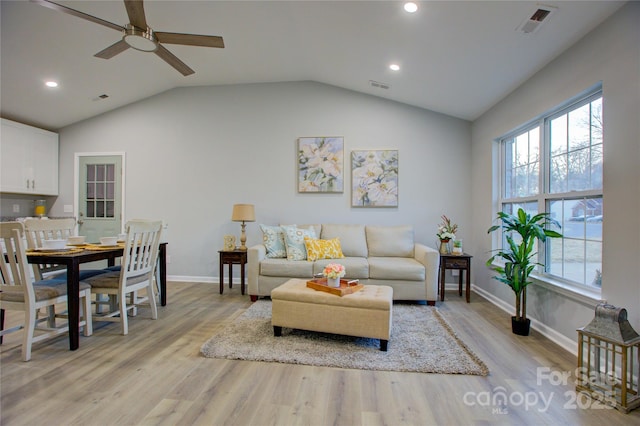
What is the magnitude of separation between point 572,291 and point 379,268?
1.85 m

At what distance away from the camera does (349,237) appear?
175 inches

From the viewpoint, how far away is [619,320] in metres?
1.86

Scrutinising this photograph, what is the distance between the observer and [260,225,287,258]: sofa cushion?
4176mm

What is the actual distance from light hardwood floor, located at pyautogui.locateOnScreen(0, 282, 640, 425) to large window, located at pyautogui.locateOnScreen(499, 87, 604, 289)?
0.75 m

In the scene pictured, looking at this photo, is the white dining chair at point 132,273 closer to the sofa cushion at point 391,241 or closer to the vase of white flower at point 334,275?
the vase of white flower at point 334,275

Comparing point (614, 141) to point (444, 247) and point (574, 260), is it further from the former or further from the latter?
point (444, 247)

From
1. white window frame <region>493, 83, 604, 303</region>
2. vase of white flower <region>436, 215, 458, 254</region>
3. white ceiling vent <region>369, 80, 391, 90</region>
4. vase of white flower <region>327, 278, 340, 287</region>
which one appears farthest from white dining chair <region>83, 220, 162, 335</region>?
white window frame <region>493, 83, 604, 303</region>

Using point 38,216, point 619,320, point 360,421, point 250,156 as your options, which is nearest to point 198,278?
point 250,156

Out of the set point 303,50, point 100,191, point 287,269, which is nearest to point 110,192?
point 100,191

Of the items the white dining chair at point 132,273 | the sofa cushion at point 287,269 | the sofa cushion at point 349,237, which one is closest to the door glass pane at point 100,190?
the white dining chair at point 132,273

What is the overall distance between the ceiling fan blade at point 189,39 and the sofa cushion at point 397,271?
2864mm

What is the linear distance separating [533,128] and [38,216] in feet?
23.5

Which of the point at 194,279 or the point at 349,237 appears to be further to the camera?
the point at 194,279

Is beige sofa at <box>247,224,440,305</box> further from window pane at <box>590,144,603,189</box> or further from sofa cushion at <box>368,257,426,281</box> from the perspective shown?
window pane at <box>590,144,603,189</box>
